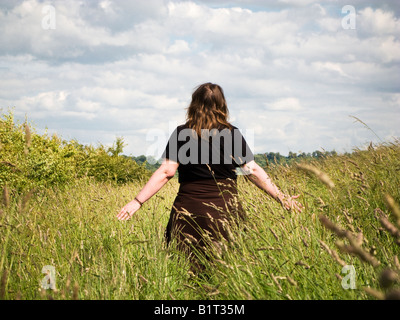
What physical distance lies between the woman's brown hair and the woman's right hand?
0.89 m

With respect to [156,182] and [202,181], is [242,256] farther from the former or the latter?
[156,182]

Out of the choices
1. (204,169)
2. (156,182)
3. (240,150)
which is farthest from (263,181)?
(156,182)

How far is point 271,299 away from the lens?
2.29m

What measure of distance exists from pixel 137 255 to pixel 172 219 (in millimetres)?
473

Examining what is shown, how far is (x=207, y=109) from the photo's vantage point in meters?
3.64

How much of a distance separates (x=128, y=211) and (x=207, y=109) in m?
1.21

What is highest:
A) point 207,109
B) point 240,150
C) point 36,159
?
point 36,159

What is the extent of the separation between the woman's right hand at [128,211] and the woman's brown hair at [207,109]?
0.89 meters

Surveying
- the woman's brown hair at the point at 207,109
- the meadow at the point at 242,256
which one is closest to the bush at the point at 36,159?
the meadow at the point at 242,256

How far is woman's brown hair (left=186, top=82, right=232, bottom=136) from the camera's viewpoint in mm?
3615

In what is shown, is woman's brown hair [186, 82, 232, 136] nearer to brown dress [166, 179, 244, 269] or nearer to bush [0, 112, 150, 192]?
brown dress [166, 179, 244, 269]

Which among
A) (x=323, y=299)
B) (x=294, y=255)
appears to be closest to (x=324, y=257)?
(x=294, y=255)

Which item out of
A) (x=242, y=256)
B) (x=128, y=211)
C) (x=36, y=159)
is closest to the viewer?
(x=242, y=256)
